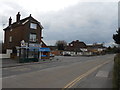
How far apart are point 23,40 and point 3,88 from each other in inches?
1066

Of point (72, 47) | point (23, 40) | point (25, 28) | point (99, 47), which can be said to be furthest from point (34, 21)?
point (99, 47)

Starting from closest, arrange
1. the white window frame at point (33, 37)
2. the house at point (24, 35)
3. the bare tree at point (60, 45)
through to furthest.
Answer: the house at point (24, 35)
the white window frame at point (33, 37)
the bare tree at point (60, 45)

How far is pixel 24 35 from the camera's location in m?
34.8

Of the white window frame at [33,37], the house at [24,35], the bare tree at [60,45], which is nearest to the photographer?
the house at [24,35]

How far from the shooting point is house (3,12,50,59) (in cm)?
3491

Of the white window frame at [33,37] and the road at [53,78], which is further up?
the white window frame at [33,37]

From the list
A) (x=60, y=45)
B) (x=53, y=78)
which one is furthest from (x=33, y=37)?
(x=60, y=45)

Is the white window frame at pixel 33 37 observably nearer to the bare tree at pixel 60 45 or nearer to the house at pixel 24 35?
the house at pixel 24 35

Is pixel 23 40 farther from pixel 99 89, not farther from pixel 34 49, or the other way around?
pixel 99 89

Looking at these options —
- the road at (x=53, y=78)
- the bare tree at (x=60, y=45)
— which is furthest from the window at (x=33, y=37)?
the bare tree at (x=60, y=45)

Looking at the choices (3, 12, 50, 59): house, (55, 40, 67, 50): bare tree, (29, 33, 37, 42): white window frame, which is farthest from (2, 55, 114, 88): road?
(55, 40, 67, 50): bare tree

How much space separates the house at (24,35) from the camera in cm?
3491

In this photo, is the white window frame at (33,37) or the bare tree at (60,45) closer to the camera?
the white window frame at (33,37)

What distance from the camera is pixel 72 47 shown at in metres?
98.6
